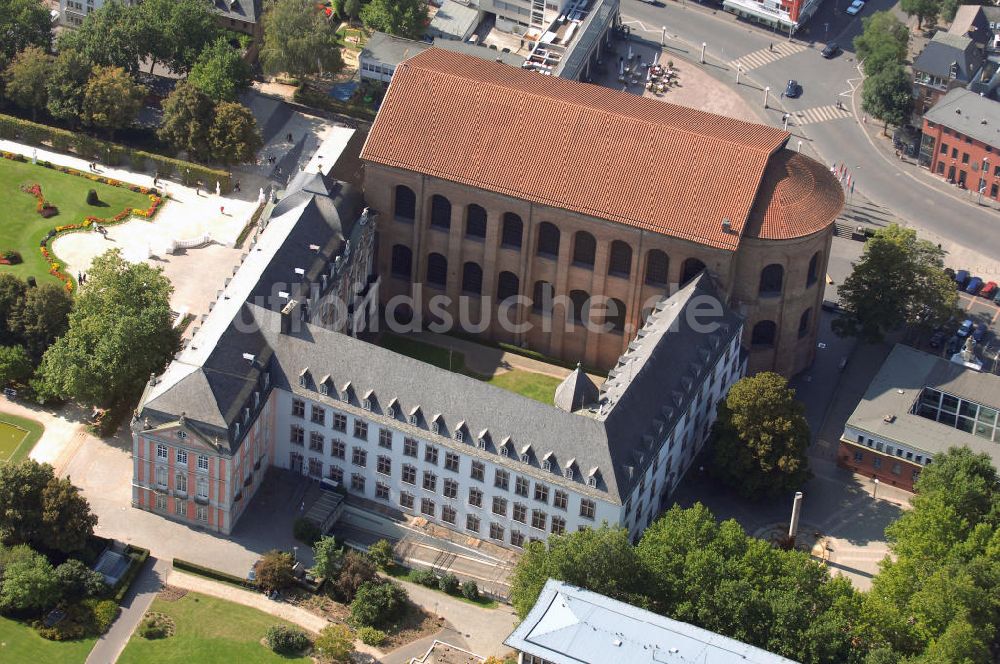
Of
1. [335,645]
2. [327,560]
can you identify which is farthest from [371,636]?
[327,560]

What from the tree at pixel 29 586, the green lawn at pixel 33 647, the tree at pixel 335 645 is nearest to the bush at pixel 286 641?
the tree at pixel 335 645

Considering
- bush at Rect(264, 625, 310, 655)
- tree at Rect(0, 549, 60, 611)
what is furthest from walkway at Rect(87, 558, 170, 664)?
bush at Rect(264, 625, 310, 655)

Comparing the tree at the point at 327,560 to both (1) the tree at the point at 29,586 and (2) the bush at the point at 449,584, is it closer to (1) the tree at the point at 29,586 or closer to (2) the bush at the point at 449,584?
(2) the bush at the point at 449,584

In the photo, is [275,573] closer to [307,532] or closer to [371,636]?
[307,532]

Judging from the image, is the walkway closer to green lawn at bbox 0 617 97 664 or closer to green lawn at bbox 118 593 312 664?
green lawn at bbox 118 593 312 664

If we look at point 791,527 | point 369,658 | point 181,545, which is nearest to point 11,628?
point 181,545

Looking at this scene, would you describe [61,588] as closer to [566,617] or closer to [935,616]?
[566,617]

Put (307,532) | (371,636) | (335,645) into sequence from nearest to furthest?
(335,645) → (371,636) → (307,532)
